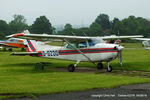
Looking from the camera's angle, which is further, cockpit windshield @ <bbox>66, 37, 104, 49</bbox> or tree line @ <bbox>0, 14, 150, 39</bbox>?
tree line @ <bbox>0, 14, 150, 39</bbox>

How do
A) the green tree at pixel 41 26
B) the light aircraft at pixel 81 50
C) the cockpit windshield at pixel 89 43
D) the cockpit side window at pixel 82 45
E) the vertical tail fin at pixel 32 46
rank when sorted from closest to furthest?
the light aircraft at pixel 81 50
the cockpit windshield at pixel 89 43
the cockpit side window at pixel 82 45
the vertical tail fin at pixel 32 46
the green tree at pixel 41 26

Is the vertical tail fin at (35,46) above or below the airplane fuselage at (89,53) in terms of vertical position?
above

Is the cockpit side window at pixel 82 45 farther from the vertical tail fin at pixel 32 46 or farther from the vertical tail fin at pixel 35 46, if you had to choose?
the vertical tail fin at pixel 32 46

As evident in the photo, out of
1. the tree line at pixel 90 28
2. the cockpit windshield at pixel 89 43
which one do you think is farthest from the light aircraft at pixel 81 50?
the tree line at pixel 90 28

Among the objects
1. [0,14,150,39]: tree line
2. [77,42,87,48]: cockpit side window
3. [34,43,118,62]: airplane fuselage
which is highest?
[0,14,150,39]: tree line

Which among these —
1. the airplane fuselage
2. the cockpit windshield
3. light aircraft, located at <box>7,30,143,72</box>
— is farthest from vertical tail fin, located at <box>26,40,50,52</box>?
the cockpit windshield

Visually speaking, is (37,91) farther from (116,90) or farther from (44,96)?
(116,90)

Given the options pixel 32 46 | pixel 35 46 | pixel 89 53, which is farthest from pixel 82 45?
pixel 32 46

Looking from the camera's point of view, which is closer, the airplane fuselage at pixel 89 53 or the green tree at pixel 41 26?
the airplane fuselage at pixel 89 53

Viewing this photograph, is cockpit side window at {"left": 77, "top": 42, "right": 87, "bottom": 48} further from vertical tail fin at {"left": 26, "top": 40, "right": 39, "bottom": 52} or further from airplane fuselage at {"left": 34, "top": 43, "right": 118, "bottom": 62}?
vertical tail fin at {"left": 26, "top": 40, "right": 39, "bottom": 52}

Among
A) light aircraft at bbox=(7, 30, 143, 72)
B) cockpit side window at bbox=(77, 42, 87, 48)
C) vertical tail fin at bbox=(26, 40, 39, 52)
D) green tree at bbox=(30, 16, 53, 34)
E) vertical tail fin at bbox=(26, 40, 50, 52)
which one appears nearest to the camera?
light aircraft at bbox=(7, 30, 143, 72)

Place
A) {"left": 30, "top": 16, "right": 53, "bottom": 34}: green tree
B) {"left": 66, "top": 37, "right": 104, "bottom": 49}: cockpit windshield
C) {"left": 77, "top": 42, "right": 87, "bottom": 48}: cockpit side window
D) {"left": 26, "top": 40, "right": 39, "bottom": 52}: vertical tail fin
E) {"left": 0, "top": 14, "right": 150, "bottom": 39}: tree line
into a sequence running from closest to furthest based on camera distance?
{"left": 66, "top": 37, "right": 104, "bottom": 49}: cockpit windshield → {"left": 77, "top": 42, "right": 87, "bottom": 48}: cockpit side window → {"left": 26, "top": 40, "right": 39, "bottom": 52}: vertical tail fin → {"left": 0, "top": 14, "right": 150, "bottom": 39}: tree line → {"left": 30, "top": 16, "right": 53, "bottom": 34}: green tree

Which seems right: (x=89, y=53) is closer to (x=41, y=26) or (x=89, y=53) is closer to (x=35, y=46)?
(x=35, y=46)

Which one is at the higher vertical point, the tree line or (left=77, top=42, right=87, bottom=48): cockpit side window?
the tree line
